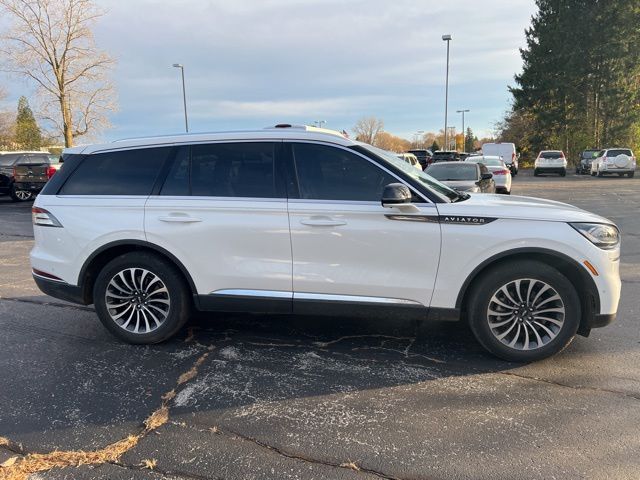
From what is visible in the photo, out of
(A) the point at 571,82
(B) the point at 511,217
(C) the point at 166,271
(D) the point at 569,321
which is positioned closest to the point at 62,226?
(C) the point at 166,271

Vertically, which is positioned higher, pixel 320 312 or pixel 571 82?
pixel 571 82

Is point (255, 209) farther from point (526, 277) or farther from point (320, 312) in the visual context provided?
point (526, 277)

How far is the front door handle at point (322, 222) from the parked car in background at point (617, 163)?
27434 mm

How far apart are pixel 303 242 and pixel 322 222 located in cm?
22

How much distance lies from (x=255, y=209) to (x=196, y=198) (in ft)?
1.79

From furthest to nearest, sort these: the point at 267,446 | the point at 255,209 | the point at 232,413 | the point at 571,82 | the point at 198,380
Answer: the point at 571,82 < the point at 255,209 < the point at 198,380 < the point at 232,413 < the point at 267,446

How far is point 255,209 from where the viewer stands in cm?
398

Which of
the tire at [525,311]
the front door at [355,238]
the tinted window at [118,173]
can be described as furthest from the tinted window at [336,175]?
the tinted window at [118,173]

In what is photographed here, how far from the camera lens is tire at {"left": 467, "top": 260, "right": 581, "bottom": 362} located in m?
3.72

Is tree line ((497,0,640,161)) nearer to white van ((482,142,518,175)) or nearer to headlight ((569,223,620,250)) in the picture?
white van ((482,142,518,175))

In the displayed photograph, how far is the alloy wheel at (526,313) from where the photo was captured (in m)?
3.77

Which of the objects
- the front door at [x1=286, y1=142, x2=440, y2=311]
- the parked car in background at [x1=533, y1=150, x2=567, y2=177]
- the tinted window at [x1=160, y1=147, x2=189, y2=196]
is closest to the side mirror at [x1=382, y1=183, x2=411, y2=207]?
the front door at [x1=286, y1=142, x2=440, y2=311]

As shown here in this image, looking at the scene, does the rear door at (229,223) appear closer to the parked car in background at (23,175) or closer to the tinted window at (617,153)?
the parked car in background at (23,175)

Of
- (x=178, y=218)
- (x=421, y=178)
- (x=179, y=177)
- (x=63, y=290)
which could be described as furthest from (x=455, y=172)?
(x=63, y=290)
